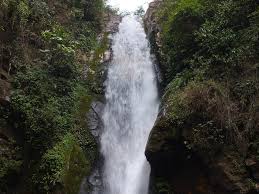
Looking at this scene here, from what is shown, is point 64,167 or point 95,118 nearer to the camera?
point 64,167

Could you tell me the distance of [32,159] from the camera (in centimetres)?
1091

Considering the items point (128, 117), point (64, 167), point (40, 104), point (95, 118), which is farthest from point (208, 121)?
point (40, 104)

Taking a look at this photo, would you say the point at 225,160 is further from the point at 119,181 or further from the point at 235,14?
the point at 235,14

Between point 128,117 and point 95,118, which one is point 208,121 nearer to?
point 128,117

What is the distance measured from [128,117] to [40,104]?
3728 millimetres

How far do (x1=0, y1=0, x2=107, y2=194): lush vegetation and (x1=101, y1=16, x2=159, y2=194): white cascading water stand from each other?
0.77 meters

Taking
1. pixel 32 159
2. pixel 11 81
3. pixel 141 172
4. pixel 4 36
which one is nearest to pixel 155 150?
pixel 141 172

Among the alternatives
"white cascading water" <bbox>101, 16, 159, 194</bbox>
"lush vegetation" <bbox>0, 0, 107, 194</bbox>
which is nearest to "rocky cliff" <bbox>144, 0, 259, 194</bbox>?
"white cascading water" <bbox>101, 16, 159, 194</bbox>

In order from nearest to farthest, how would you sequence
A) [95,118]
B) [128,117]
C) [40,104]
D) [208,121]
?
1. [208,121]
2. [40,104]
3. [95,118]
4. [128,117]

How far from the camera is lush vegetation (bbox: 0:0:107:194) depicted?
1052 cm

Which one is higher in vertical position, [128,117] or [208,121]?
[128,117]

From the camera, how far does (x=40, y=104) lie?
1155 cm

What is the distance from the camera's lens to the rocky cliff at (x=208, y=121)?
914 centimetres

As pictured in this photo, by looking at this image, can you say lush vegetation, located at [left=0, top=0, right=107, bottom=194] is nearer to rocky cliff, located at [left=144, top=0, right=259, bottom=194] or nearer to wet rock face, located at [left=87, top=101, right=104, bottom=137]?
wet rock face, located at [left=87, top=101, right=104, bottom=137]
